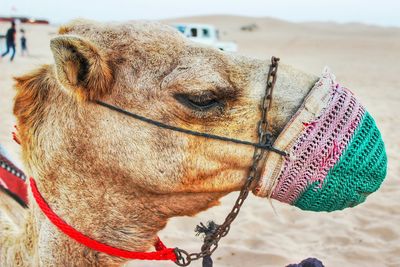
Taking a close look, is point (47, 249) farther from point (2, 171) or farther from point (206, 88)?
point (2, 171)

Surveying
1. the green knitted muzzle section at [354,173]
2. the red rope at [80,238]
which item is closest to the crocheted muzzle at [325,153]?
the green knitted muzzle section at [354,173]

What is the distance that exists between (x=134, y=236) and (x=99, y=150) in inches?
15.8

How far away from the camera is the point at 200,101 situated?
1.86m

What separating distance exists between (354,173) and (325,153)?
0.16m

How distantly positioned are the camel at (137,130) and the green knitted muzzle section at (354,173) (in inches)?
10.6

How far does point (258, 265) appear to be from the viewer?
12.9 feet

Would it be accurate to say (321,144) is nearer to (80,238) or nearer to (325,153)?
(325,153)

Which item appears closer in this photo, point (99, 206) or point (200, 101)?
point (200, 101)

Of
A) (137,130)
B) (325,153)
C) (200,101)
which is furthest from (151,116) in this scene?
(325,153)

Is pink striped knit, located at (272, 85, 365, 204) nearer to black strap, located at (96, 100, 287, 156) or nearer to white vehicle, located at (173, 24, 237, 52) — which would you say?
black strap, located at (96, 100, 287, 156)

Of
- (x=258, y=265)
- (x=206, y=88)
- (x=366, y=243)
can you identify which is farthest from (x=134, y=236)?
(x=366, y=243)

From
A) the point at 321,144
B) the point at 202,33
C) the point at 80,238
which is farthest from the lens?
the point at 202,33

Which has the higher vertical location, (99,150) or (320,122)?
(320,122)

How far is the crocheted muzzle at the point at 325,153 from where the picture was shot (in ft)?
6.03
